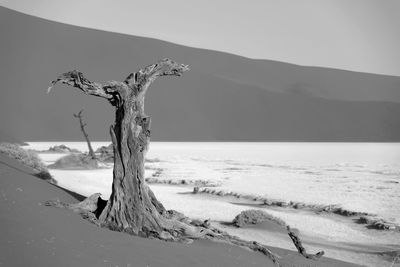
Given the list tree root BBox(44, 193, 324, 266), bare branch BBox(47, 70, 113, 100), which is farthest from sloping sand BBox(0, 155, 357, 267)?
bare branch BBox(47, 70, 113, 100)

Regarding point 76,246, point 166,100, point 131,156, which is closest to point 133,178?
point 131,156

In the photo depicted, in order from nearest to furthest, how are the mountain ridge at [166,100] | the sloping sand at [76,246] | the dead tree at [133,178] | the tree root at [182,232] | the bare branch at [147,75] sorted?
the sloping sand at [76,246]
the tree root at [182,232]
the dead tree at [133,178]
the bare branch at [147,75]
the mountain ridge at [166,100]

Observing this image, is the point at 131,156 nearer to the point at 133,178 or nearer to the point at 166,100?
the point at 133,178

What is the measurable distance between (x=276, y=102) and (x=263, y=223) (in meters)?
60.8

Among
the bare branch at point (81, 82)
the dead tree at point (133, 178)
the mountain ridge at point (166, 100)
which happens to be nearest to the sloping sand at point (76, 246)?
the dead tree at point (133, 178)

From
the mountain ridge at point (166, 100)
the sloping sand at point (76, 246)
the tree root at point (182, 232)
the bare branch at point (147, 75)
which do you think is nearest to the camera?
the sloping sand at point (76, 246)

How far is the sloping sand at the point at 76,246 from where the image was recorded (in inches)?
198

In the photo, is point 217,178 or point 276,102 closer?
point 217,178

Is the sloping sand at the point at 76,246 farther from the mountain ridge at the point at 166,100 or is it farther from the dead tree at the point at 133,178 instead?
the mountain ridge at the point at 166,100

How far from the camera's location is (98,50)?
261ft

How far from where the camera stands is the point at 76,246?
5.47m

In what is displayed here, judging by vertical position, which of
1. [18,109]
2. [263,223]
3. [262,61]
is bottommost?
[263,223]

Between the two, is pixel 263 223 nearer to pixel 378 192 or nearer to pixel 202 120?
pixel 378 192

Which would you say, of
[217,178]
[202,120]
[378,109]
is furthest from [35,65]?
[217,178]
